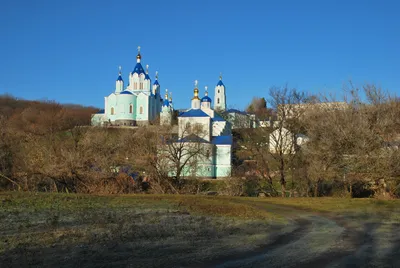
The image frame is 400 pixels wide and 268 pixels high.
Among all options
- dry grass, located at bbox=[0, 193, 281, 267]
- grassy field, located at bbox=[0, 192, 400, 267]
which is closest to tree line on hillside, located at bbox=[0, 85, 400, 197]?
grassy field, located at bbox=[0, 192, 400, 267]

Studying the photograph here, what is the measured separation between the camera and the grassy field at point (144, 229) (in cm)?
575

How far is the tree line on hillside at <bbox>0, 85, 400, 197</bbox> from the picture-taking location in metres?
16.4

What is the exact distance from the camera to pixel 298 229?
8641 millimetres

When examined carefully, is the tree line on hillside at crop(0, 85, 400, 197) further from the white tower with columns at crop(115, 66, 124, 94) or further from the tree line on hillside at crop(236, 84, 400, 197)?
the white tower with columns at crop(115, 66, 124, 94)

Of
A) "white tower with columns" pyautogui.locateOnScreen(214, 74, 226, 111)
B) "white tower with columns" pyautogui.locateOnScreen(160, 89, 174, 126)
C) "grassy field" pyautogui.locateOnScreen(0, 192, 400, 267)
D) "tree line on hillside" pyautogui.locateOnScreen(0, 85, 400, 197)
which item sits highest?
"white tower with columns" pyautogui.locateOnScreen(214, 74, 226, 111)

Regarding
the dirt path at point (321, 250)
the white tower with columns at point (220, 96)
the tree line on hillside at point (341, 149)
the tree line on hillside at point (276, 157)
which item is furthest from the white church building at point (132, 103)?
the dirt path at point (321, 250)

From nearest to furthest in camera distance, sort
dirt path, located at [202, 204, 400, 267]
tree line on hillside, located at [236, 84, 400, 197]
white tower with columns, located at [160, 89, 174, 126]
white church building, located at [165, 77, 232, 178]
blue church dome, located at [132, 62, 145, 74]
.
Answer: dirt path, located at [202, 204, 400, 267]
tree line on hillside, located at [236, 84, 400, 197]
white church building, located at [165, 77, 232, 178]
white tower with columns, located at [160, 89, 174, 126]
blue church dome, located at [132, 62, 145, 74]

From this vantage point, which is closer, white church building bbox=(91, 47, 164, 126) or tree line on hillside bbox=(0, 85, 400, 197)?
tree line on hillside bbox=(0, 85, 400, 197)

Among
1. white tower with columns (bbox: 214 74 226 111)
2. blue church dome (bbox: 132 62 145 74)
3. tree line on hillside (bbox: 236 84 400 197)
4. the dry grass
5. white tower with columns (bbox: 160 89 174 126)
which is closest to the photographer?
the dry grass

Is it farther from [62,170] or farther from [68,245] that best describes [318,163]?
[68,245]

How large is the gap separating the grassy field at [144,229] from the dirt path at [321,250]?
142mm

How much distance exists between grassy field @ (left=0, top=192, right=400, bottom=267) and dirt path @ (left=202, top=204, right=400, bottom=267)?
14cm

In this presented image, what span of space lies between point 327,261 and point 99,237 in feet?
11.9

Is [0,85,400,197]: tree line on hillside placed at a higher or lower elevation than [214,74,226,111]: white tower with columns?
lower
